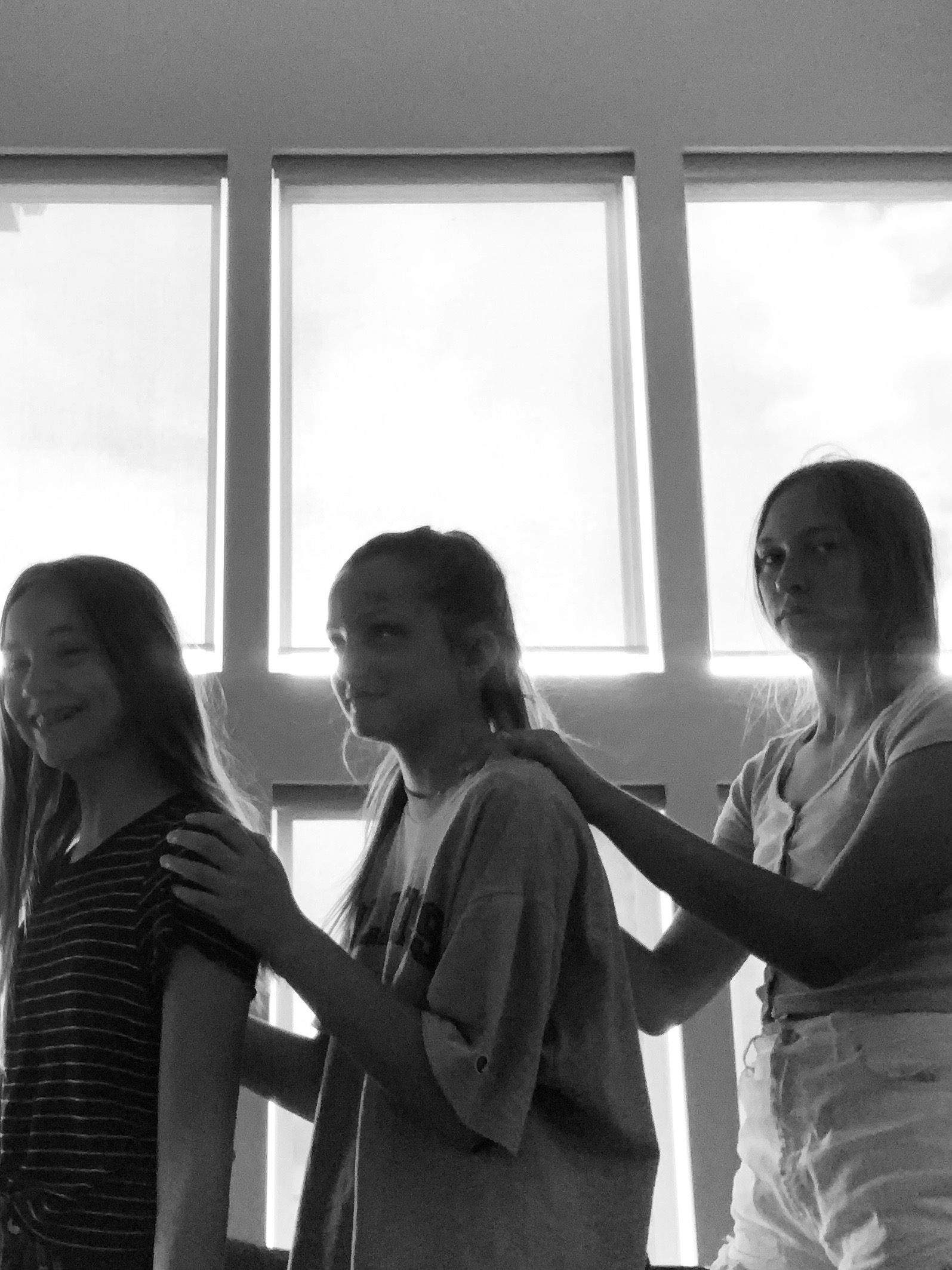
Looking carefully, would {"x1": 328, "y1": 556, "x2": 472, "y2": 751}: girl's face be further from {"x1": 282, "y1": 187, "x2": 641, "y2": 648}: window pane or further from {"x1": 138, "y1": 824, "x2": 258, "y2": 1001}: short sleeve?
{"x1": 282, "y1": 187, "x2": 641, "y2": 648}: window pane

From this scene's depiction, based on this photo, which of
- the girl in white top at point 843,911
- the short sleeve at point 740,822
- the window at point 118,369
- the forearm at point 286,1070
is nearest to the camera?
the girl in white top at point 843,911

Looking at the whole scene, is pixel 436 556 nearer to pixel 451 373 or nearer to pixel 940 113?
pixel 451 373

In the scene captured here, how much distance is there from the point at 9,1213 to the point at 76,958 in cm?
19

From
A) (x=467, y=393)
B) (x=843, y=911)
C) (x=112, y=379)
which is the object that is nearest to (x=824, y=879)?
(x=843, y=911)

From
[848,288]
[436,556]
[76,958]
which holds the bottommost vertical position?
[76,958]

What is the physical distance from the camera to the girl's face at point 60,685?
1273 mm

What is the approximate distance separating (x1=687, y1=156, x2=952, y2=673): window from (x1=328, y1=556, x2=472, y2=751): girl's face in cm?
177

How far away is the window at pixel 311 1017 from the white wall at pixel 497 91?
0.65m

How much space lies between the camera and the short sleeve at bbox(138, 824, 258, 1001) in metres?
1.13

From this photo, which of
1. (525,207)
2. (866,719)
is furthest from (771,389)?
(866,719)

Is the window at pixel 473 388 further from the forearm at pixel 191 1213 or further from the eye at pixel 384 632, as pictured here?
the forearm at pixel 191 1213

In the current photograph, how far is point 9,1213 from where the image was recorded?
1.09 m

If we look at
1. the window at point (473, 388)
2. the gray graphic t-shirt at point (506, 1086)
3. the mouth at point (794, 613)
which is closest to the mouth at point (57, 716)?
the gray graphic t-shirt at point (506, 1086)

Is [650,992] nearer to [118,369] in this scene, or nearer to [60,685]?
[60,685]
